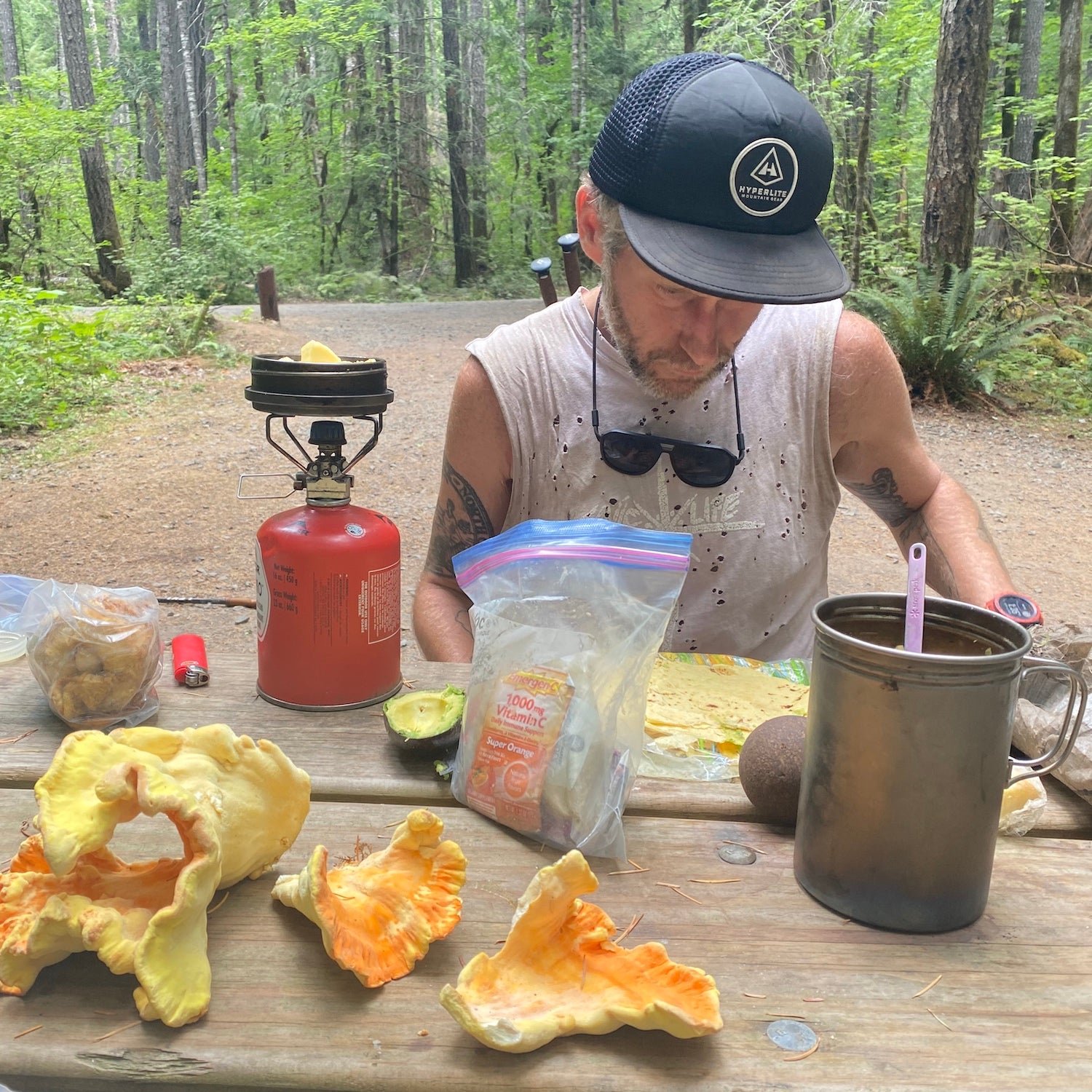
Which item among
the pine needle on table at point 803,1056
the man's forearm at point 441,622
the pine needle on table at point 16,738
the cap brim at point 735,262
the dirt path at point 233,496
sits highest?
the cap brim at point 735,262

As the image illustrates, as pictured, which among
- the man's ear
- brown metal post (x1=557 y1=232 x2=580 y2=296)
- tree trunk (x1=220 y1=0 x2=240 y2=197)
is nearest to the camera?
the man's ear

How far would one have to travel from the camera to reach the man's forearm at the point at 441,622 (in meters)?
1.76

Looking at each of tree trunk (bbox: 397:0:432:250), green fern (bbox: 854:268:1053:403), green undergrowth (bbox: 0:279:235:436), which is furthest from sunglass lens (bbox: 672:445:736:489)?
tree trunk (bbox: 397:0:432:250)

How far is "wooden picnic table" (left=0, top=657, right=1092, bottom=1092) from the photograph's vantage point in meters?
0.75

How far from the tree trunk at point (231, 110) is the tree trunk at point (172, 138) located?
426 centimetres

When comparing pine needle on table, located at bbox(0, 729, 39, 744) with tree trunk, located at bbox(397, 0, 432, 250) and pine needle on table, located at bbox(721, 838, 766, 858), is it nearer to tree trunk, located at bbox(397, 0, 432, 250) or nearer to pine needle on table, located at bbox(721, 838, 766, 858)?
pine needle on table, located at bbox(721, 838, 766, 858)

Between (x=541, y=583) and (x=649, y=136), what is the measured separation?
0.72 metres

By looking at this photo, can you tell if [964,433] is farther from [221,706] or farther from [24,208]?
[24,208]

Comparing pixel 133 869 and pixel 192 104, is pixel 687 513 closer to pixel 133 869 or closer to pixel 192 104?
pixel 133 869

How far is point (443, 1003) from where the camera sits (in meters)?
0.76

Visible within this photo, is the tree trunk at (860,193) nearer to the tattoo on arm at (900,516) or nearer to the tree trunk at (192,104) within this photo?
the tattoo on arm at (900,516)

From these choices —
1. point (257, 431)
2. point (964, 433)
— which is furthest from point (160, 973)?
point (964, 433)

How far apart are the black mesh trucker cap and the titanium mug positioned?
0.59m

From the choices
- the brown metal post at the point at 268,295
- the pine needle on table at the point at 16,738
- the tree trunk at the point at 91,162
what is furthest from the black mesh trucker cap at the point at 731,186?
the tree trunk at the point at 91,162
